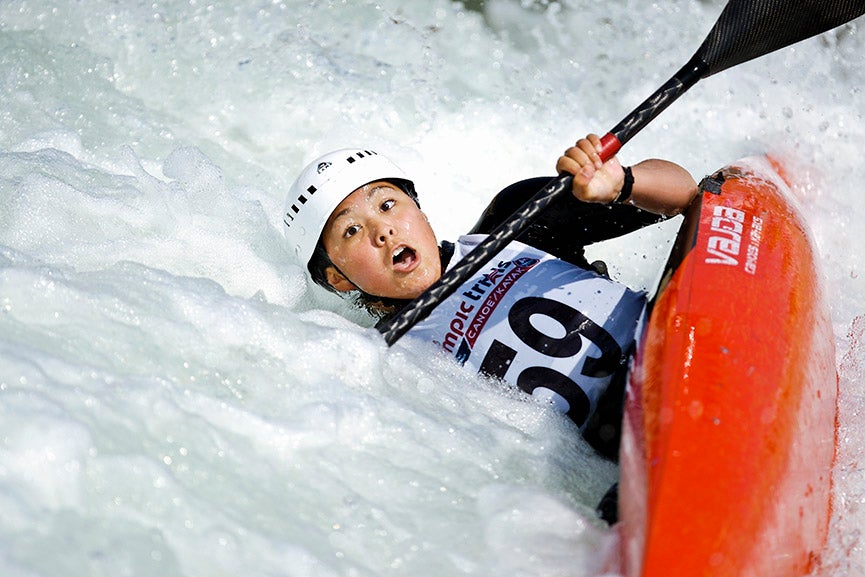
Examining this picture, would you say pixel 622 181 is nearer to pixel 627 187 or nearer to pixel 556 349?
pixel 627 187

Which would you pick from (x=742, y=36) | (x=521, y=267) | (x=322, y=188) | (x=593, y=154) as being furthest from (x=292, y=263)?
(x=742, y=36)

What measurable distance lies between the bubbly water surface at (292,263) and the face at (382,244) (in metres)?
0.20

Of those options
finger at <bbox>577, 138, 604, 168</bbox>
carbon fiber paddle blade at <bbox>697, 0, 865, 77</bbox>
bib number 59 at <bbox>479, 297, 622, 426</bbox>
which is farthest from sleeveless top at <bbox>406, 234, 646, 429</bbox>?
carbon fiber paddle blade at <bbox>697, 0, 865, 77</bbox>

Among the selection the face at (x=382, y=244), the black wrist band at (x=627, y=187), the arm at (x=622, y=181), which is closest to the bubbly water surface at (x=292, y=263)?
the face at (x=382, y=244)

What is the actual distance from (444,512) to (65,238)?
1.47 metres

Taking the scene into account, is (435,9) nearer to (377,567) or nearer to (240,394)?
(240,394)

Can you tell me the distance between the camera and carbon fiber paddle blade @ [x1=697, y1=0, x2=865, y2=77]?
271 centimetres

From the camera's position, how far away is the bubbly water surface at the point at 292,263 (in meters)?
1.77

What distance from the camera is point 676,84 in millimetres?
2650

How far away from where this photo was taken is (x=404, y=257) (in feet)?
8.73

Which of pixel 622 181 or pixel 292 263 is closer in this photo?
pixel 622 181

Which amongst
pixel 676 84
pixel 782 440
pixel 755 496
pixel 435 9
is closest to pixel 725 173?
pixel 676 84

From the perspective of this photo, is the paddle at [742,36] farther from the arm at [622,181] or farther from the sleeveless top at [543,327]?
the sleeveless top at [543,327]

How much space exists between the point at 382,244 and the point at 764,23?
4.33ft
